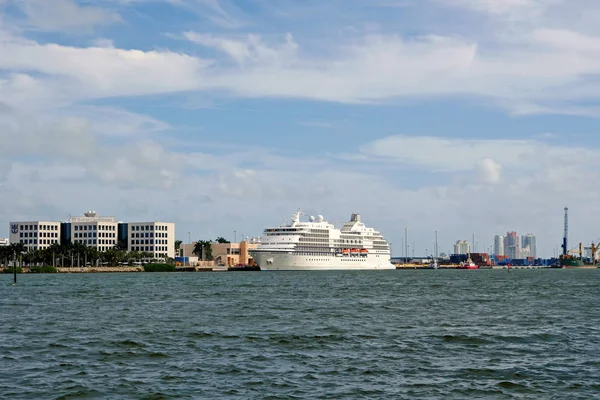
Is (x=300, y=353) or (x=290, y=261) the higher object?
(x=290, y=261)

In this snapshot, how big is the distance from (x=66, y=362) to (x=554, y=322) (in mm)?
27474

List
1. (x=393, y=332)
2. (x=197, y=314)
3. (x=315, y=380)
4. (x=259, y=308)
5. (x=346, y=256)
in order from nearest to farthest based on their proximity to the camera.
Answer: (x=315, y=380), (x=393, y=332), (x=197, y=314), (x=259, y=308), (x=346, y=256)

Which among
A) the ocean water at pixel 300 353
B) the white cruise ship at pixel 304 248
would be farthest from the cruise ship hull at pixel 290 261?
the ocean water at pixel 300 353

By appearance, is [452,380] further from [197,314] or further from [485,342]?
[197,314]

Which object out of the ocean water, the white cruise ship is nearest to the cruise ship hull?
the white cruise ship

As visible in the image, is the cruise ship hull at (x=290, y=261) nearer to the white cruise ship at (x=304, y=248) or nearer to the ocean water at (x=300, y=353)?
the white cruise ship at (x=304, y=248)

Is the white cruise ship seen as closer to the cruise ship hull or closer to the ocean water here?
the cruise ship hull

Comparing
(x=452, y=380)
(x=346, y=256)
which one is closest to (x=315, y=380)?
(x=452, y=380)

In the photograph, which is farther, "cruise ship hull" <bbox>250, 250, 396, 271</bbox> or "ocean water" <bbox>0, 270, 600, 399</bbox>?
"cruise ship hull" <bbox>250, 250, 396, 271</bbox>

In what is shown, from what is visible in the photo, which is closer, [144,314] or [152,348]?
[152,348]

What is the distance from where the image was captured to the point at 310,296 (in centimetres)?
7056

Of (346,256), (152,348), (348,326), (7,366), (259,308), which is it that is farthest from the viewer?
(346,256)

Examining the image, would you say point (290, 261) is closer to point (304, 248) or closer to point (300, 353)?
point (304, 248)

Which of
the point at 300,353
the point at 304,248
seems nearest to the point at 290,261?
the point at 304,248
